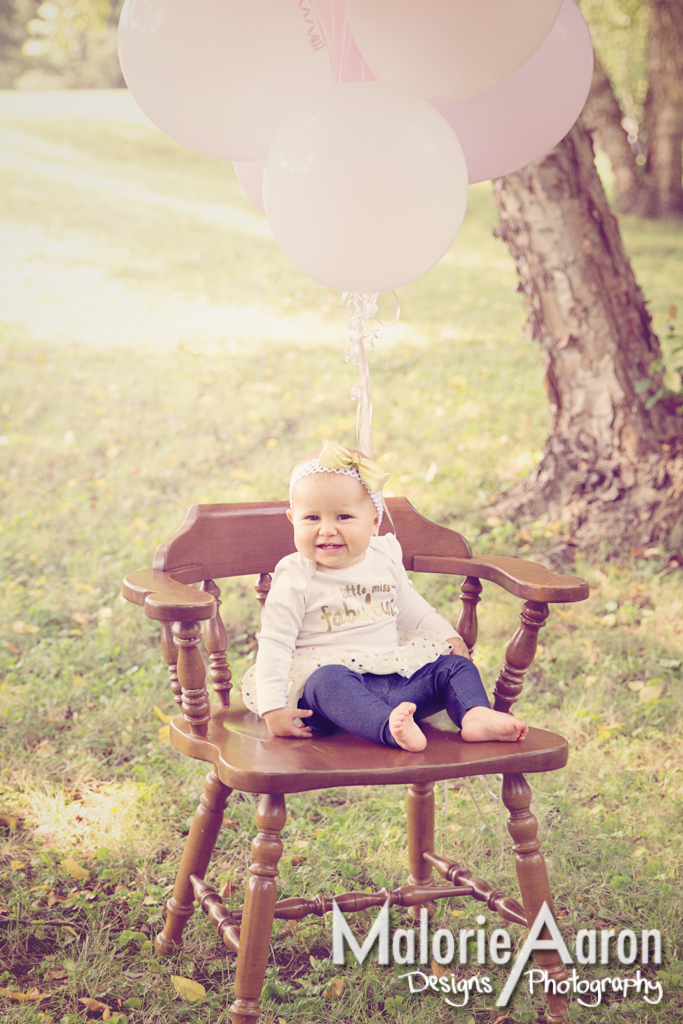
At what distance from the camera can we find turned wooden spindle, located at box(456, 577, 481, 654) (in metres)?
2.27

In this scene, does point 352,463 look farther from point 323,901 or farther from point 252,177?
point 323,901

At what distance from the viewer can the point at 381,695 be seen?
2018mm

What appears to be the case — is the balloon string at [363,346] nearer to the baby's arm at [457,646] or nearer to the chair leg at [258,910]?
the baby's arm at [457,646]

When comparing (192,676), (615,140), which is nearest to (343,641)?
(192,676)

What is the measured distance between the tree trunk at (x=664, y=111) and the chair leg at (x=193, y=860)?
392 inches

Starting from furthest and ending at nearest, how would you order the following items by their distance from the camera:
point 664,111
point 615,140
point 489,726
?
point 664,111
point 615,140
point 489,726

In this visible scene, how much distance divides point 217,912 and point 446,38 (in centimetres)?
199

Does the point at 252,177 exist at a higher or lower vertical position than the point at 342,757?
higher

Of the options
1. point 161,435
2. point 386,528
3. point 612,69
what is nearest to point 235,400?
point 161,435

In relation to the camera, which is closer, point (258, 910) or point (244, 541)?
point (258, 910)

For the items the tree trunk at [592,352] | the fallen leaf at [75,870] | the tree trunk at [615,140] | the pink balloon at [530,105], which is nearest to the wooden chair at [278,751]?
the fallen leaf at [75,870]

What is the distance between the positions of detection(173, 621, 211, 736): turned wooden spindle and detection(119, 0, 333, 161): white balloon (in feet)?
3.81

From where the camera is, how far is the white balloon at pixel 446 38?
1.84 meters

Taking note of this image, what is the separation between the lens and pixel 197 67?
6.51 feet
